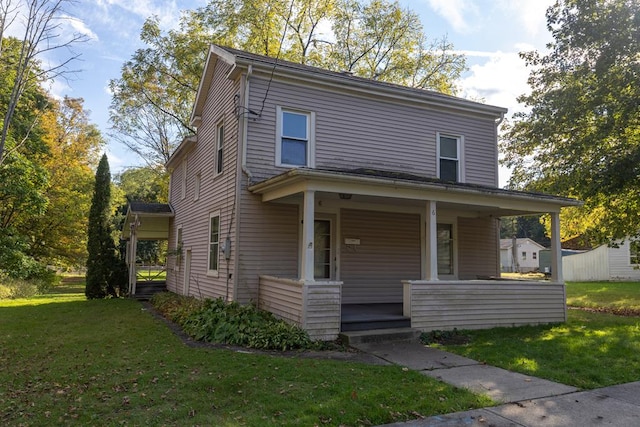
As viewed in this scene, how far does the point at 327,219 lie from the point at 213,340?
13.8ft

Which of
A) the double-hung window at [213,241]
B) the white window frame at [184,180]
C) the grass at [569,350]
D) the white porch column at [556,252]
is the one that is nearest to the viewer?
the grass at [569,350]

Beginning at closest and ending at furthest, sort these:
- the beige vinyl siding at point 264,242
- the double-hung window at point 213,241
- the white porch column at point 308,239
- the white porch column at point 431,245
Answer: the white porch column at point 308,239 → the white porch column at point 431,245 → the beige vinyl siding at point 264,242 → the double-hung window at point 213,241

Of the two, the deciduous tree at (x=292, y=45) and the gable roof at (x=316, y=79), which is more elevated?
the deciduous tree at (x=292, y=45)

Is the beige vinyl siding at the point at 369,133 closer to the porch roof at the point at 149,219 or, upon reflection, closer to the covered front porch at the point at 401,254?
the covered front porch at the point at 401,254

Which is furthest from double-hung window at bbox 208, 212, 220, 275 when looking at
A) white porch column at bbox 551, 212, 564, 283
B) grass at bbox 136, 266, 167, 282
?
grass at bbox 136, 266, 167, 282

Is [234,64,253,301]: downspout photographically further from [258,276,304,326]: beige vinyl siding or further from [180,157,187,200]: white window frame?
[180,157,187,200]: white window frame

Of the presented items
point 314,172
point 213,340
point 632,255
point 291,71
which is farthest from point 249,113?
point 632,255

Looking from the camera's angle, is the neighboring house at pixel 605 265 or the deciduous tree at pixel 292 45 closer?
the deciduous tree at pixel 292 45

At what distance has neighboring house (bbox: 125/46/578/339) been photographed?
27.9 ft

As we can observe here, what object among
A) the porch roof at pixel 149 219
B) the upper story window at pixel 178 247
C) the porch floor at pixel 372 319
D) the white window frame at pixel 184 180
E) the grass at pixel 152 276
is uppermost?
the white window frame at pixel 184 180

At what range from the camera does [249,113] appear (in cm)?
970

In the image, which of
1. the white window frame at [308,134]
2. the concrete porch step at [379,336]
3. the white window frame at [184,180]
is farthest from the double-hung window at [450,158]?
the white window frame at [184,180]

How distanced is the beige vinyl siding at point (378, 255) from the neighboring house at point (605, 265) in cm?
2135

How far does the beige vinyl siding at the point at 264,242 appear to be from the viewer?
943 centimetres
